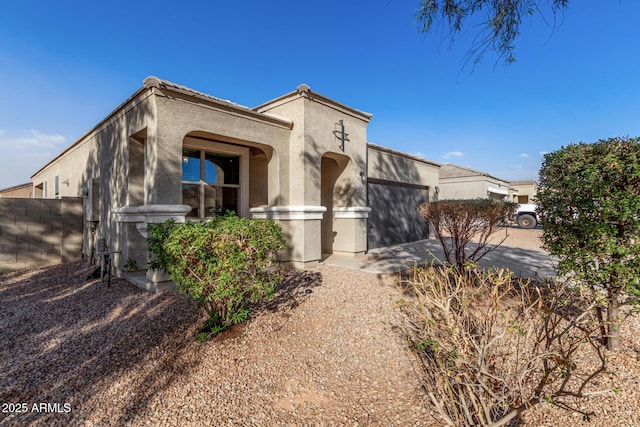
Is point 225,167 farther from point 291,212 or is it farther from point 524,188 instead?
point 524,188

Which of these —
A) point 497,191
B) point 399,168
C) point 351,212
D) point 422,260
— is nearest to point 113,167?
point 351,212

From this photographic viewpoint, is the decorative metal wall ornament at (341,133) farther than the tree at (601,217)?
Yes

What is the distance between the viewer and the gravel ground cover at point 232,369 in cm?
277

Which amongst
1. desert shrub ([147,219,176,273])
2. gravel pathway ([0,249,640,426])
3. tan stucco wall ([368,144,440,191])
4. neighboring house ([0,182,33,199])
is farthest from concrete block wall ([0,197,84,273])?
neighboring house ([0,182,33,199])

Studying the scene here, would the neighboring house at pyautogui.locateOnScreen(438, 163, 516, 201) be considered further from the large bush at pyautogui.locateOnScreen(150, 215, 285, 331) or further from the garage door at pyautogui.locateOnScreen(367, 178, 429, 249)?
the large bush at pyautogui.locateOnScreen(150, 215, 285, 331)

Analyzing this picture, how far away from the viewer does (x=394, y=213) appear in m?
12.1

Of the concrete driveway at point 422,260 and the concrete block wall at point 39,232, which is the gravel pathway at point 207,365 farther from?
the concrete block wall at point 39,232

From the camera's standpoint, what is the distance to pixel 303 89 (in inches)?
300

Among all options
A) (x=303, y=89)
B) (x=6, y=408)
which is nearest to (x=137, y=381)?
(x=6, y=408)

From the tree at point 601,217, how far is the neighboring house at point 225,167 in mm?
5233

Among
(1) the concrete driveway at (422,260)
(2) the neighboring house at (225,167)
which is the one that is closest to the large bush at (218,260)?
(2) the neighboring house at (225,167)

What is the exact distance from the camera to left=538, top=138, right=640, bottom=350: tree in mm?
3180

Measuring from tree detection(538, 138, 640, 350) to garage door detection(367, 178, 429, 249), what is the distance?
7294 millimetres

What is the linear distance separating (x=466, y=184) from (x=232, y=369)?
67.6 feet
